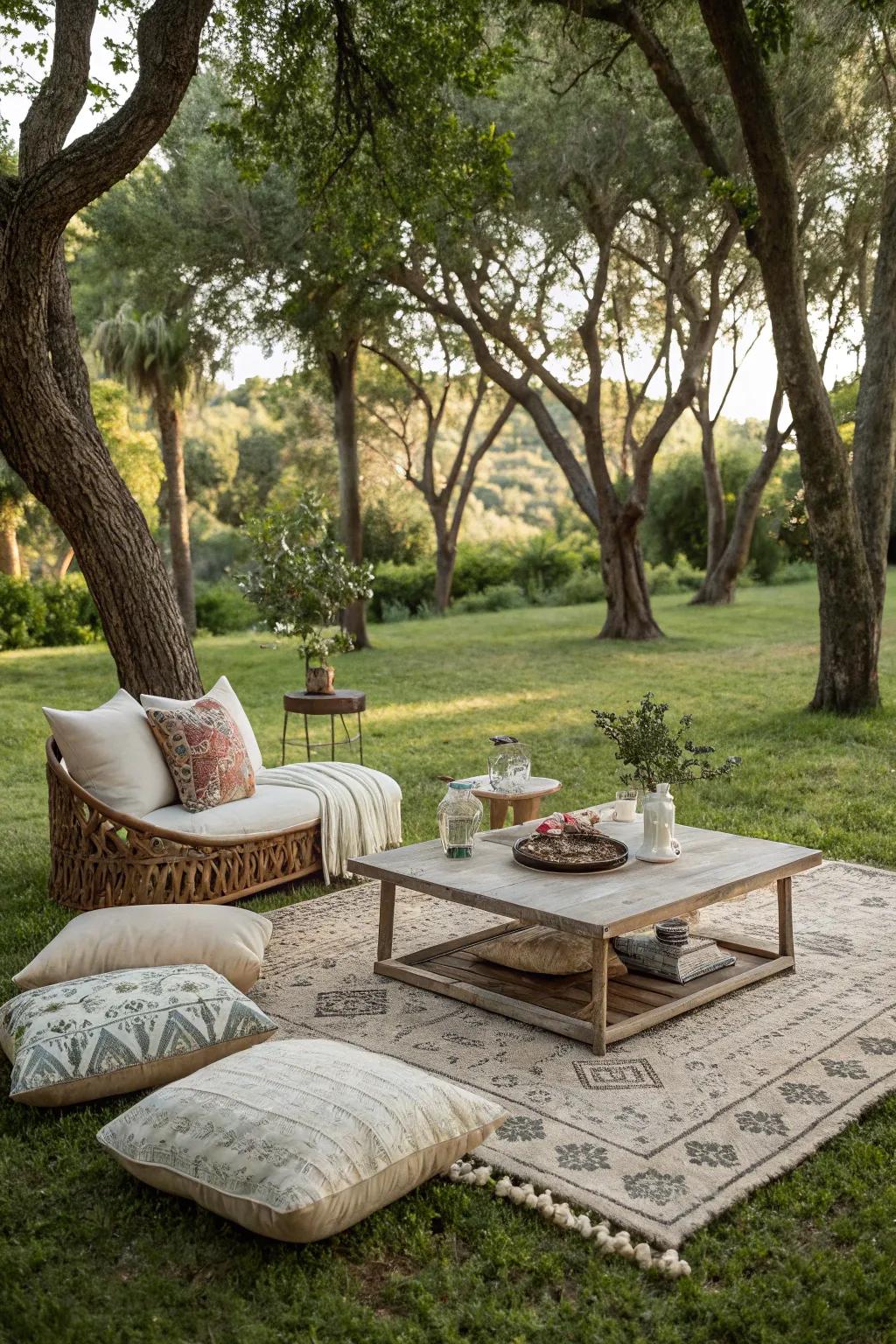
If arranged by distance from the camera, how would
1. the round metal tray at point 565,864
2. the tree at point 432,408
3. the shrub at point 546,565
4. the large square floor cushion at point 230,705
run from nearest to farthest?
the round metal tray at point 565,864, the large square floor cushion at point 230,705, the tree at point 432,408, the shrub at point 546,565

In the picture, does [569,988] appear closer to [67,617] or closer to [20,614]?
[20,614]

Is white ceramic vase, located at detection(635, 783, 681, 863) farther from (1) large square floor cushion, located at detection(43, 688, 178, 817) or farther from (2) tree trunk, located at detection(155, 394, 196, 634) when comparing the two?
(2) tree trunk, located at detection(155, 394, 196, 634)

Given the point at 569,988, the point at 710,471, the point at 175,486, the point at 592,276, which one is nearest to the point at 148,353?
the point at 175,486

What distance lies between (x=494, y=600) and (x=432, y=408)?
12.7 feet

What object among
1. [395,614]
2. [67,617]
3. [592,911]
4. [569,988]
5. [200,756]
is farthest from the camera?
[395,614]

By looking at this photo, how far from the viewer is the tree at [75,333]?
521 cm

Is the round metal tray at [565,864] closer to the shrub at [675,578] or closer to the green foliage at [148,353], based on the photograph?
the green foliage at [148,353]

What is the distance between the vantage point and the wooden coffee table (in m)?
3.55

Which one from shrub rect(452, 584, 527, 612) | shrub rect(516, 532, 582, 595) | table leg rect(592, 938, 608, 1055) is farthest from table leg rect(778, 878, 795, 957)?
shrub rect(516, 532, 582, 595)

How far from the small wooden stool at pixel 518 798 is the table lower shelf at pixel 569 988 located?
0.66 m

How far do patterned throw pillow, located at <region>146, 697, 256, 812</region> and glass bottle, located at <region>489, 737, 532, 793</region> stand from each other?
3.71 ft

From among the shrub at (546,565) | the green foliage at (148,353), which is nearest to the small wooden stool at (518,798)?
the green foliage at (148,353)

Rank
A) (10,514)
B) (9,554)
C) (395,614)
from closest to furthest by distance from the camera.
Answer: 1. (10,514)
2. (9,554)
3. (395,614)

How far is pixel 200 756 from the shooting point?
4.99 m
